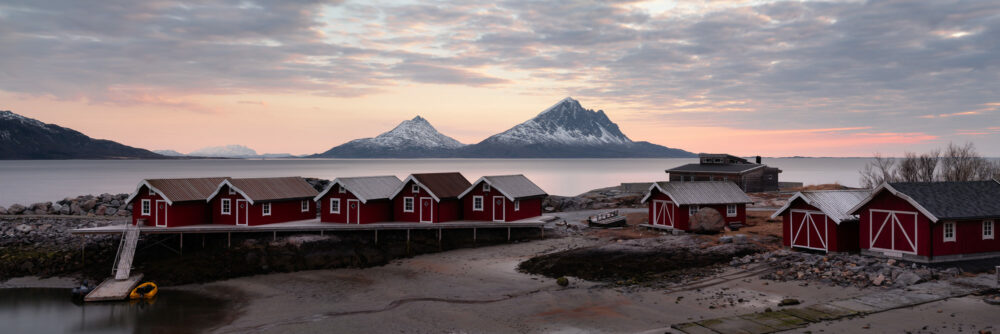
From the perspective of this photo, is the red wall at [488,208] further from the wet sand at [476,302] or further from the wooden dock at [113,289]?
the wooden dock at [113,289]

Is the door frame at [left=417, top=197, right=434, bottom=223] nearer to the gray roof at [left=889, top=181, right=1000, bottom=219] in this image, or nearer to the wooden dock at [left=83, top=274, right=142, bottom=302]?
the wooden dock at [left=83, top=274, right=142, bottom=302]

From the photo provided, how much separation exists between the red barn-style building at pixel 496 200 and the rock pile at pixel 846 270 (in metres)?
18.1

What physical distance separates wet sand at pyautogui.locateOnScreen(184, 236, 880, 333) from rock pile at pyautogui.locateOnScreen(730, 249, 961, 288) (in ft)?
5.02

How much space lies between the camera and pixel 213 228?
42.5 m

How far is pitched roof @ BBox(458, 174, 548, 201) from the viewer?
4612cm

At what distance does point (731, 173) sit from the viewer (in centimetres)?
7325

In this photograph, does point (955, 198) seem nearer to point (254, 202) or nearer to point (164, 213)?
point (254, 202)

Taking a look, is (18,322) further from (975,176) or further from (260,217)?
(975,176)

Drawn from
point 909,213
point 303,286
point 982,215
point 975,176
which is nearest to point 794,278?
point 909,213

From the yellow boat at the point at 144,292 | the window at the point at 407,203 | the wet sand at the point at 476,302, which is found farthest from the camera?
the window at the point at 407,203

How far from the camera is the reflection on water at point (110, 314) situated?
2794 centimetres

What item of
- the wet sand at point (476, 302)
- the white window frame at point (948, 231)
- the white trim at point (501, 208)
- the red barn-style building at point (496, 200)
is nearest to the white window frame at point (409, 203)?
the red barn-style building at point (496, 200)

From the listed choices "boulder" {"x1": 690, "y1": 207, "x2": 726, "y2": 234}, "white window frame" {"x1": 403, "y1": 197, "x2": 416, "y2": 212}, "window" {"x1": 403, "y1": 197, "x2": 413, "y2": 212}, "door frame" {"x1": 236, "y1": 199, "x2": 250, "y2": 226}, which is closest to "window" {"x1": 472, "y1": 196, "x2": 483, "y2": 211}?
"white window frame" {"x1": 403, "y1": 197, "x2": 416, "y2": 212}

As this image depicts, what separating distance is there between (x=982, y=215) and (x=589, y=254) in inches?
772
